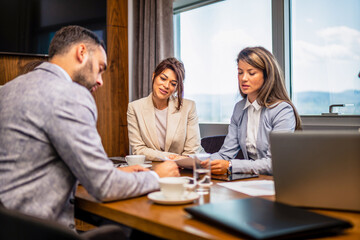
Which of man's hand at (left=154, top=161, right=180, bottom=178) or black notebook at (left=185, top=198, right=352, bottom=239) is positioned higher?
man's hand at (left=154, top=161, right=180, bottom=178)

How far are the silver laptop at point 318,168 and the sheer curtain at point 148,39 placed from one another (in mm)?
3154

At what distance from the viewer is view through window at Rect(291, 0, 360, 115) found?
2.89m

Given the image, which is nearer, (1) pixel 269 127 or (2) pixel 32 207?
(2) pixel 32 207

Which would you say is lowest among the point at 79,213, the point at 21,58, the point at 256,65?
the point at 79,213

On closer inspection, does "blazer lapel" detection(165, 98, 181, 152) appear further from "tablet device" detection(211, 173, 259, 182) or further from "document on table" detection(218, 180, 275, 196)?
"document on table" detection(218, 180, 275, 196)

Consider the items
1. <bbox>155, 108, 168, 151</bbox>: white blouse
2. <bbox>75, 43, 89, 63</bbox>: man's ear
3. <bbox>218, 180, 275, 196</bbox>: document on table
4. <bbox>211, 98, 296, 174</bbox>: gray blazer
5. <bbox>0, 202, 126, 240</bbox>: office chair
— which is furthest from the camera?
<bbox>155, 108, 168, 151</bbox>: white blouse

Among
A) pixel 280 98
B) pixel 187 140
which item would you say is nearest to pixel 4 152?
pixel 280 98

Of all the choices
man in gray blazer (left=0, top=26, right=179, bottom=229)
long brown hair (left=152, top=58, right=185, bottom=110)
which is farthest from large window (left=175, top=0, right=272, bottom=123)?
man in gray blazer (left=0, top=26, right=179, bottom=229)

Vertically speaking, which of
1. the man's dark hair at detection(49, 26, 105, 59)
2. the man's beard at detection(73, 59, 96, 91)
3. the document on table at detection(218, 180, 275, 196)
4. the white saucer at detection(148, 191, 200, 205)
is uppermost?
the man's dark hair at detection(49, 26, 105, 59)

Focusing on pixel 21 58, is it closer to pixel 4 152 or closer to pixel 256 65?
pixel 256 65

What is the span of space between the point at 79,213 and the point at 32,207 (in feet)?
0.94

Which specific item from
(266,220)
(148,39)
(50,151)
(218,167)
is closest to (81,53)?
(50,151)

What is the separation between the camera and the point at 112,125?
14.3 feet

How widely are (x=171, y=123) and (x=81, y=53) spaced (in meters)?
1.43
